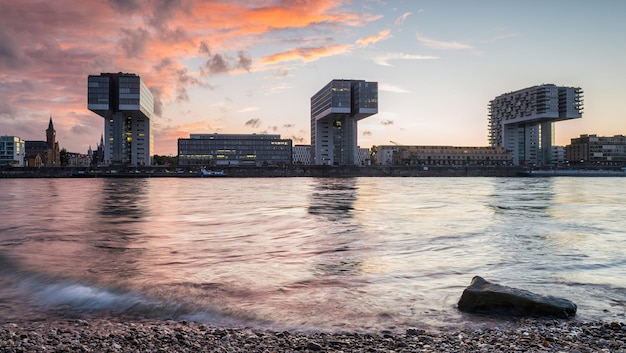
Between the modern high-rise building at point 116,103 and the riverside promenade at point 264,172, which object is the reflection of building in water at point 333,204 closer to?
the riverside promenade at point 264,172

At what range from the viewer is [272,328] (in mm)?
7480

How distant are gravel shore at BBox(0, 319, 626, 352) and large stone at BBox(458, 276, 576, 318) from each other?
38cm

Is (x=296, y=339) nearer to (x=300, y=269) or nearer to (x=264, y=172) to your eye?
(x=300, y=269)

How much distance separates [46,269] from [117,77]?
16877 centimetres

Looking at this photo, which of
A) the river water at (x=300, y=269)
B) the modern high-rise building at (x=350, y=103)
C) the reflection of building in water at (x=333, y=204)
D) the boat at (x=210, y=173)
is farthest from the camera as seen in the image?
the modern high-rise building at (x=350, y=103)

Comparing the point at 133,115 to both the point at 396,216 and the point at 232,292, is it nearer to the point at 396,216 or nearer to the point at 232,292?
the point at 396,216

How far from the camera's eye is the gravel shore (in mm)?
6090

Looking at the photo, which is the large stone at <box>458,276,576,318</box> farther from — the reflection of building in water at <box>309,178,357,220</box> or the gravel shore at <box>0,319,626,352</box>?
the reflection of building in water at <box>309,178,357,220</box>

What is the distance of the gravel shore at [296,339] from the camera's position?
6.09 m

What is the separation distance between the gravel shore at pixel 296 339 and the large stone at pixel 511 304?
0.38 metres

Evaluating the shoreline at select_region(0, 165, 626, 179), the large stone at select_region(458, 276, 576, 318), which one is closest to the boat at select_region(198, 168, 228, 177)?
the shoreline at select_region(0, 165, 626, 179)

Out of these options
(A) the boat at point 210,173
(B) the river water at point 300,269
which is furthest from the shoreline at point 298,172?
(B) the river water at point 300,269

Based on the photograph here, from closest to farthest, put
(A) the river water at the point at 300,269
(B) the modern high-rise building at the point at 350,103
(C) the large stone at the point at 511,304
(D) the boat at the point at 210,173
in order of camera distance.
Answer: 1. (C) the large stone at the point at 511,304
2. (A) the river water at the point at 300,269
3. (D) the boat at the point at 210,173
4. (B) the modern high-rise building at the point at 350,103

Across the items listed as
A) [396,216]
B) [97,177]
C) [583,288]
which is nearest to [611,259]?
[583,288]
